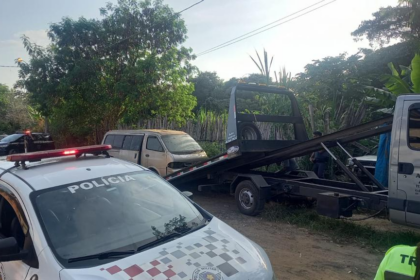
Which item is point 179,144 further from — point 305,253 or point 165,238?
point 165,238

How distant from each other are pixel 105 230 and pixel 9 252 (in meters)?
0.65

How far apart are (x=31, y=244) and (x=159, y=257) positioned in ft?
3.03

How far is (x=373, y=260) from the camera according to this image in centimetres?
504

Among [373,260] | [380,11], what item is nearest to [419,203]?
[373,260]

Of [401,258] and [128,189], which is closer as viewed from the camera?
[401,258]

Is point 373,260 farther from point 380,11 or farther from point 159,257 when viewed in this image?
point 380,11

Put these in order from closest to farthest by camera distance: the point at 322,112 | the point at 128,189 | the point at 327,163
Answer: the point at 128,189 < the point at 327,163 < the point at 322,112

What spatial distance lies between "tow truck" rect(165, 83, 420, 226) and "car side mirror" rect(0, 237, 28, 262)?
4.76 metres

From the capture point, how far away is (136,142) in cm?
1016

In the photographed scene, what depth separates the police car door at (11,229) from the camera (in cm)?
252

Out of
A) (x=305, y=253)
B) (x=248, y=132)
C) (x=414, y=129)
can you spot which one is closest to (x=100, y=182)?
(x=305, y=253)

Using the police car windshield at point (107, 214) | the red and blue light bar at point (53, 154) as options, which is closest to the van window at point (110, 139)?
the red and blue light bar at point (53, 154)

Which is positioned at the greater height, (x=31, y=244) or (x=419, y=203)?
(x=31, y=244)

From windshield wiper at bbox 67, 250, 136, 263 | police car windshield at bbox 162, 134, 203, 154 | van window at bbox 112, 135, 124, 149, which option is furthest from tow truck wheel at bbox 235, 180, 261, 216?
windshield wiper at bbox 67, 250, 136, 263
